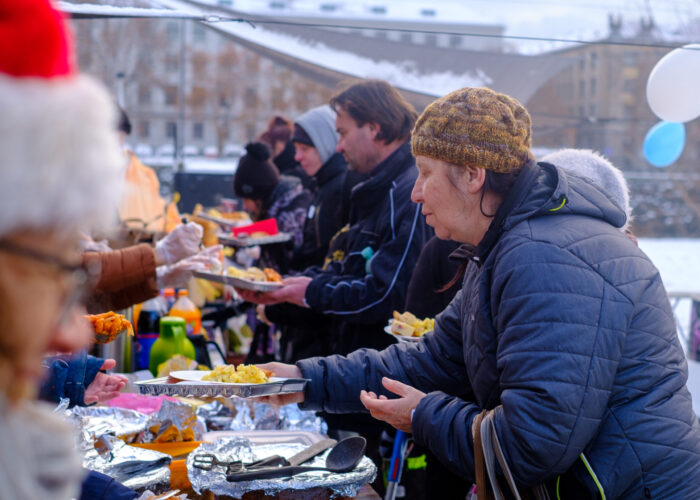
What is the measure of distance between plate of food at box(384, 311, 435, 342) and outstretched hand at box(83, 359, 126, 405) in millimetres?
940

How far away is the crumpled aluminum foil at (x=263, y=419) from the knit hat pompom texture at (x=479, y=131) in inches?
44.1

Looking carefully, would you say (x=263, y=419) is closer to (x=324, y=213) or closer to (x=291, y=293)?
(x=291, y=293)

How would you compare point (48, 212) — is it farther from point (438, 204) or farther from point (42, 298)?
point (438, 204)

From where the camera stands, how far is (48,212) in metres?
0.64

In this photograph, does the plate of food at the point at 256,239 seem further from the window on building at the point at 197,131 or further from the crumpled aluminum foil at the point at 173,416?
the window on building at the point at 197,131

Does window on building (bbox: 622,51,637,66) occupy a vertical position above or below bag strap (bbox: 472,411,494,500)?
above

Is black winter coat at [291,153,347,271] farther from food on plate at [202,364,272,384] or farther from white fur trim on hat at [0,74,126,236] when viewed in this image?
white fur trim on hat at [0,74,126,236]

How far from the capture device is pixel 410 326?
2475 millimetres

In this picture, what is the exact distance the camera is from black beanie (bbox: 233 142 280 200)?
5207 mm

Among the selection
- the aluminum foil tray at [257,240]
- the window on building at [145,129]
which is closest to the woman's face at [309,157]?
the aluminum foil tray at [257,240]

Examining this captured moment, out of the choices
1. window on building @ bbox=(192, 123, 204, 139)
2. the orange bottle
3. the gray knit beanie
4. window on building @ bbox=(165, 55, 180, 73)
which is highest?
the gray knit beanie

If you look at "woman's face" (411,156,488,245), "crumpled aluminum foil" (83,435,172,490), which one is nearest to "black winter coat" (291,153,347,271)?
"woman's face" (411,156,488,245)

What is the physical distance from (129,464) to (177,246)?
4.66ft

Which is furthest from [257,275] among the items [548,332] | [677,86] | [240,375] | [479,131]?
[677,86]
